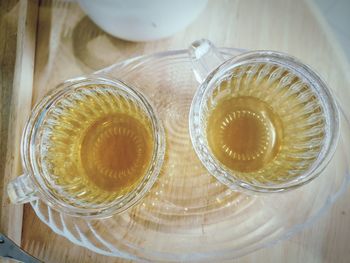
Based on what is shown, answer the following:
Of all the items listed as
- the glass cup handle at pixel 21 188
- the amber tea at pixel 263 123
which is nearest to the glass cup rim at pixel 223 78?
the amber tea at pixel 263 123

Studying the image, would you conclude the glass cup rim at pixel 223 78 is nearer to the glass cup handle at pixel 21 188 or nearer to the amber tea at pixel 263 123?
the amber tea at pixel 263 123

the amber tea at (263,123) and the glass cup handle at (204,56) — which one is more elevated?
the glass cup handle at (204,56)

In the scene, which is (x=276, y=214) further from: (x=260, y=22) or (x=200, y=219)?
(x=260, y=22)

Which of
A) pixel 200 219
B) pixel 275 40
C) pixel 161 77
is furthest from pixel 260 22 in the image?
pixel 200 219

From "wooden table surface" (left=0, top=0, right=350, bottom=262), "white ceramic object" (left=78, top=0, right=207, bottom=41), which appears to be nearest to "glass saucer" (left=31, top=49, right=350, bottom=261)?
"wooden table surface" (left=0, top=0, right=350, bottom=262)

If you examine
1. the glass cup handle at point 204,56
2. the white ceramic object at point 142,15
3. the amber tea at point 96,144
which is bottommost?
the amber tea at point 96,144

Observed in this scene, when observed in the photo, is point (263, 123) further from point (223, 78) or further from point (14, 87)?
point (14, 87)
